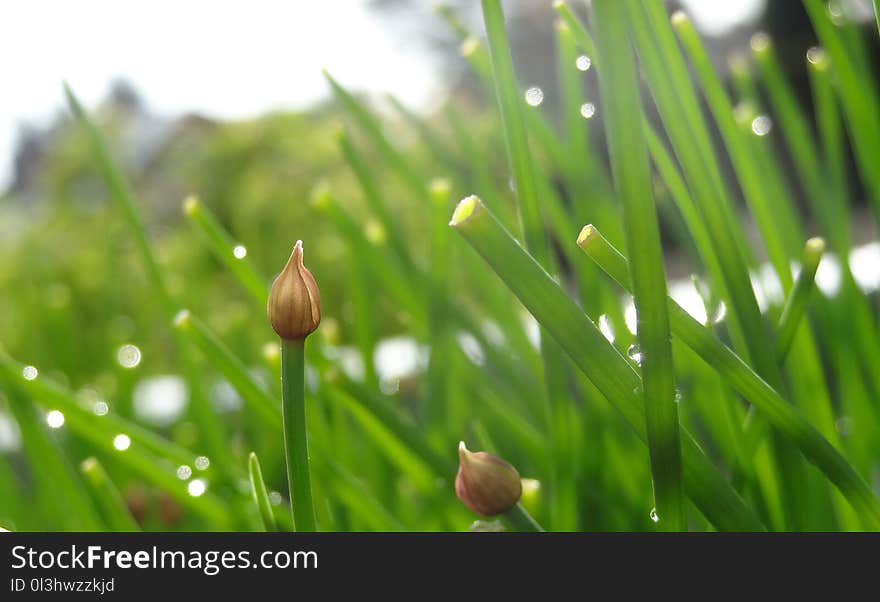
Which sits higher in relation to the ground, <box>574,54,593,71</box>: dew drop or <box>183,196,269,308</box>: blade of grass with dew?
<box>574,54,593,71</box>: dew drop

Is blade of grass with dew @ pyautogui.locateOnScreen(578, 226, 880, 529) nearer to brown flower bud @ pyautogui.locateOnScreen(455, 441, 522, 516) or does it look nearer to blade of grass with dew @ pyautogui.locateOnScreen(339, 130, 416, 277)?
brown flower bud @ pyautogui.locateOnScreen(455, 441, 522, 516)

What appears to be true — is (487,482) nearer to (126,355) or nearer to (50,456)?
(50,456)

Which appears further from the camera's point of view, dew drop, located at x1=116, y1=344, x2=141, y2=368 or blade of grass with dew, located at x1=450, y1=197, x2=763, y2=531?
dew drop, located at x1=116, y1=344, x2=141, y2=368

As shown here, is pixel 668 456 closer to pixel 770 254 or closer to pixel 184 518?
pixel 770 254

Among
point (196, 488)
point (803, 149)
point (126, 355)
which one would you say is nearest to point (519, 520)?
point (196, 488)

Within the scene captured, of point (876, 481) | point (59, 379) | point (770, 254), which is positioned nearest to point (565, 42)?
point (770, 254)

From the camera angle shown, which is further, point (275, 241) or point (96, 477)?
point (275, 241)


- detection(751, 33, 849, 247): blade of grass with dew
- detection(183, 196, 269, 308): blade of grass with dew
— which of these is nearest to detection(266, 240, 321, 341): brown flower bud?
detection(183, 196, 269, 308): blade of grass with dew
